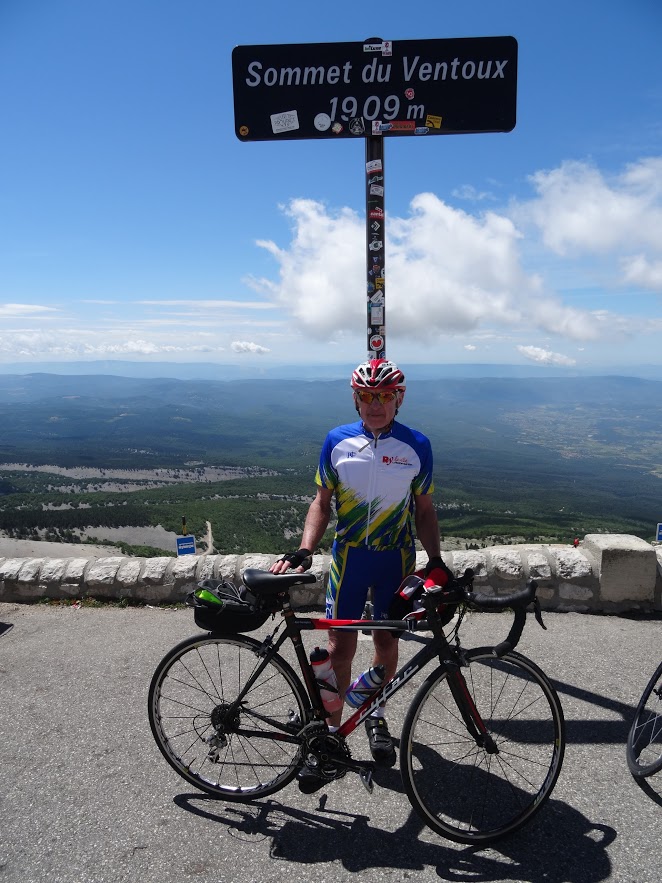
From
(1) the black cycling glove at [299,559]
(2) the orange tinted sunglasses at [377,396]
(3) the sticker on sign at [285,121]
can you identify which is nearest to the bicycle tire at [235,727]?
(1) the black cycling glove at [299,559]

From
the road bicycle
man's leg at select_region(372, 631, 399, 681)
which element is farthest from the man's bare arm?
man's leg at select_region(372, 631, 399, 681)

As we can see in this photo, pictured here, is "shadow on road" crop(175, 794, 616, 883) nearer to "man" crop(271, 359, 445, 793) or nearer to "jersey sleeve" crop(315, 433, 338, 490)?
"man" crop(271, 359, 445, 793)

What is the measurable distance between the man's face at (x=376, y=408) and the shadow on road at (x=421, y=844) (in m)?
2.18

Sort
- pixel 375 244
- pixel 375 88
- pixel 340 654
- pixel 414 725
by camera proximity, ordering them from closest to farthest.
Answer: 1. pixel 414 725
2. pixel 340 654
3. pixel 375 88
4. pixel 375 244

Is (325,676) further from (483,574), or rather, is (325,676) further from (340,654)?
(483,574)

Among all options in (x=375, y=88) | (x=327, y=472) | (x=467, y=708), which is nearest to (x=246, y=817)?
(x=467, y=708)

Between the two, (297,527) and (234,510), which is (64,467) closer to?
(234,510)

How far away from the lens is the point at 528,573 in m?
5.30

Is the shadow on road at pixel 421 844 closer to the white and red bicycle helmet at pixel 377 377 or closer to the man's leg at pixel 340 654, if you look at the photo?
the man's leg at pixel 340 654

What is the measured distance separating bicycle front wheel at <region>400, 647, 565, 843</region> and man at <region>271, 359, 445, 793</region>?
385 mm

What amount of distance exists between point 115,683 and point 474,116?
521 centimetres

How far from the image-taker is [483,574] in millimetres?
5398

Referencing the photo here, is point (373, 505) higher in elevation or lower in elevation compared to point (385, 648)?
higher

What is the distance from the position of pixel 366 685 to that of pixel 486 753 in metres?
0.80
